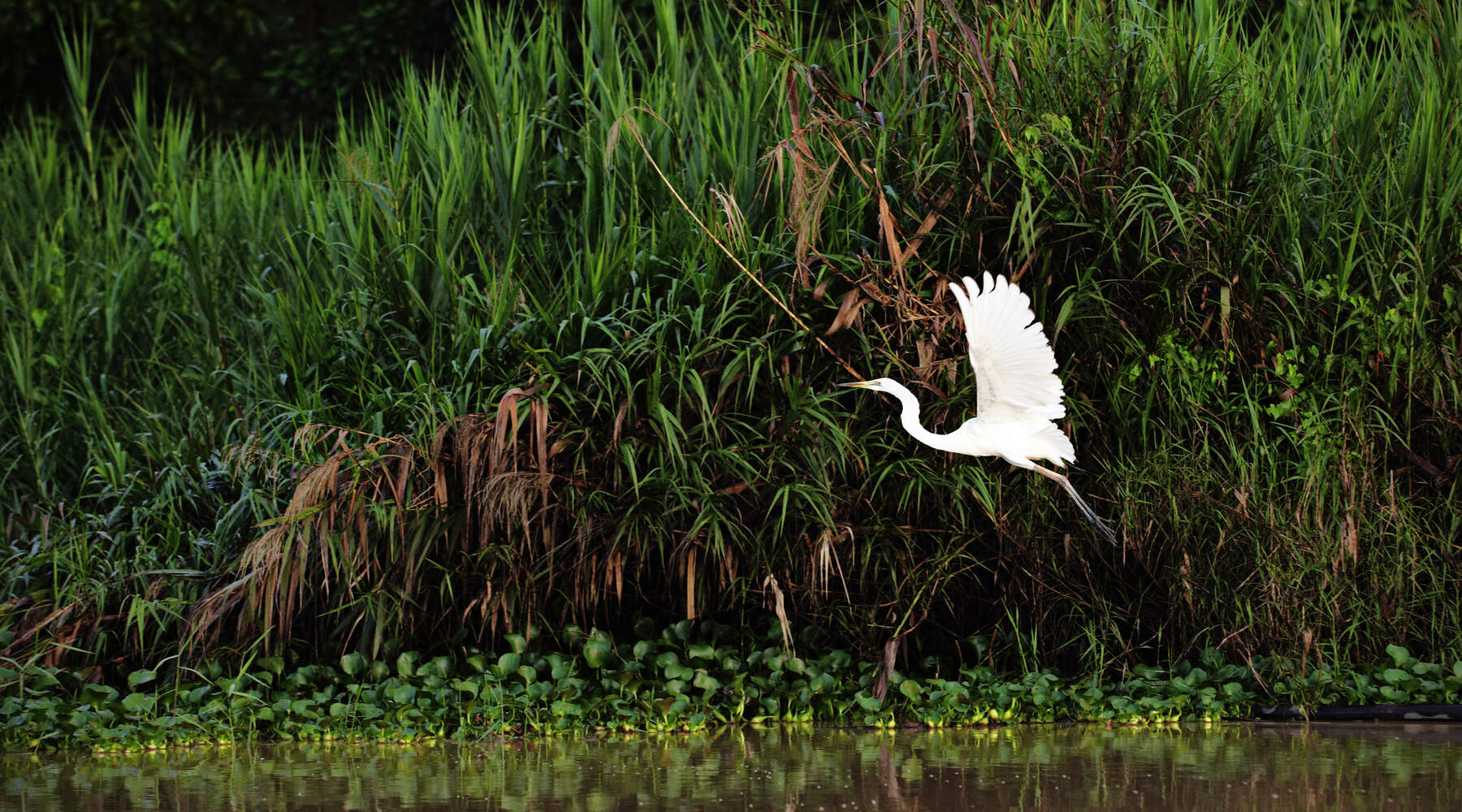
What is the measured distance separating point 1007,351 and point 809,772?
4.35 ft

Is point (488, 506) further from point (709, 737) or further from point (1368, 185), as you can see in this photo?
point (1368, 185)

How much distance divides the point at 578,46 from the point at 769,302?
394cm

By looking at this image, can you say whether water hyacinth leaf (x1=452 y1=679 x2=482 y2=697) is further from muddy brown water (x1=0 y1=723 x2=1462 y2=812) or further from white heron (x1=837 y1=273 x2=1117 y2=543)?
white heron (x1=837 y1=273 x2=1117 y2=543)

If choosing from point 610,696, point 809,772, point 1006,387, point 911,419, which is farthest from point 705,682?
point 1006,387

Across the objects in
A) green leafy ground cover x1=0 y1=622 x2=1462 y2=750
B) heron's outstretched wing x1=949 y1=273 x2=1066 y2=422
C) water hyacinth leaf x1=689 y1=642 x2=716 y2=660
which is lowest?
green leafy ground cover x1=0 y1=622 x2=1462 y2=750

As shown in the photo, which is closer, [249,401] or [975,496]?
[975,496]

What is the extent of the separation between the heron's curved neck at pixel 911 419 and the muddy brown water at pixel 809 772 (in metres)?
0.94

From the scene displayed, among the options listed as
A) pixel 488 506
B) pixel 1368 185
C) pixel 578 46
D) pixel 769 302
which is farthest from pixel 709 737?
pixel 578 46

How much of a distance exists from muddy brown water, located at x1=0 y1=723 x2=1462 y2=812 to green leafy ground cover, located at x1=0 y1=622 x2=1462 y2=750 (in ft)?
0.31

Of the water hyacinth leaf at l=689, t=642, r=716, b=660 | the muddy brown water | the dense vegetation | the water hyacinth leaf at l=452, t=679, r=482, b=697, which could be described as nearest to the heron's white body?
the dense vegetation

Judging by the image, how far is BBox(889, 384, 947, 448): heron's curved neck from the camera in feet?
13.0

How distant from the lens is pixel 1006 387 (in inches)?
153

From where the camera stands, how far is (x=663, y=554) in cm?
464

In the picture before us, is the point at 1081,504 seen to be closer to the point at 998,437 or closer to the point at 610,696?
the point at 998,437
